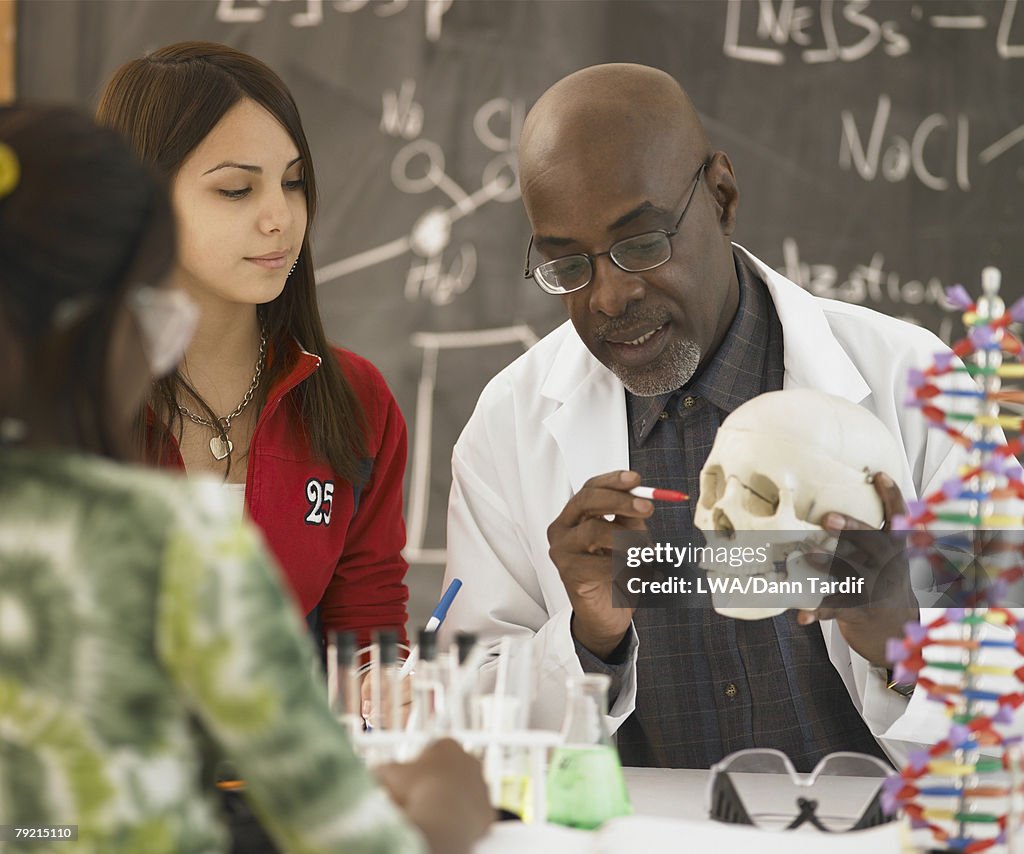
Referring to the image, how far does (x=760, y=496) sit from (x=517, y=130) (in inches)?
68.1

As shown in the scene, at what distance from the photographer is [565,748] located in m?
1.21

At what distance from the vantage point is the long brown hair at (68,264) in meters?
A: 0.81

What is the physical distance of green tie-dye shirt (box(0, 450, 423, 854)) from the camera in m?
0.77

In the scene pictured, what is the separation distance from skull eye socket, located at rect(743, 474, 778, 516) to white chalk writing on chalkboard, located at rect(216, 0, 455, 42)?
6.23ft

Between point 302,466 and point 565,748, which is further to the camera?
point 302,466

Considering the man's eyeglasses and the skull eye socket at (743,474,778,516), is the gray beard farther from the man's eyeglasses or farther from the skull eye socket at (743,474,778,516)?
the skull eye socket at (743,474,778,516)

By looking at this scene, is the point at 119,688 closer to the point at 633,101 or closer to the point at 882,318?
the point at 633,101

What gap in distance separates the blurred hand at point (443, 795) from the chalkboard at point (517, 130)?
2.08m

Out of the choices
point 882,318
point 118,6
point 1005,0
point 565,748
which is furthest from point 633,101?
point 118,6

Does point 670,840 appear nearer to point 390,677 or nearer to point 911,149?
point 390,677

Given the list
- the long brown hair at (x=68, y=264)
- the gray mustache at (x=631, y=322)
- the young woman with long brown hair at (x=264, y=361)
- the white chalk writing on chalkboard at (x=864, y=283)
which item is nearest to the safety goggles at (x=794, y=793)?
the long brown hair at (x=68, y=264)

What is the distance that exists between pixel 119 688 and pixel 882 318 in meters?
1.70

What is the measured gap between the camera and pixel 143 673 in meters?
0.78

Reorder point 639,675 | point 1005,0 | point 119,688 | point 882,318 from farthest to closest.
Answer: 1. point 1005,0
2. point 882,318
3. point 639,675
4. point 119,688
